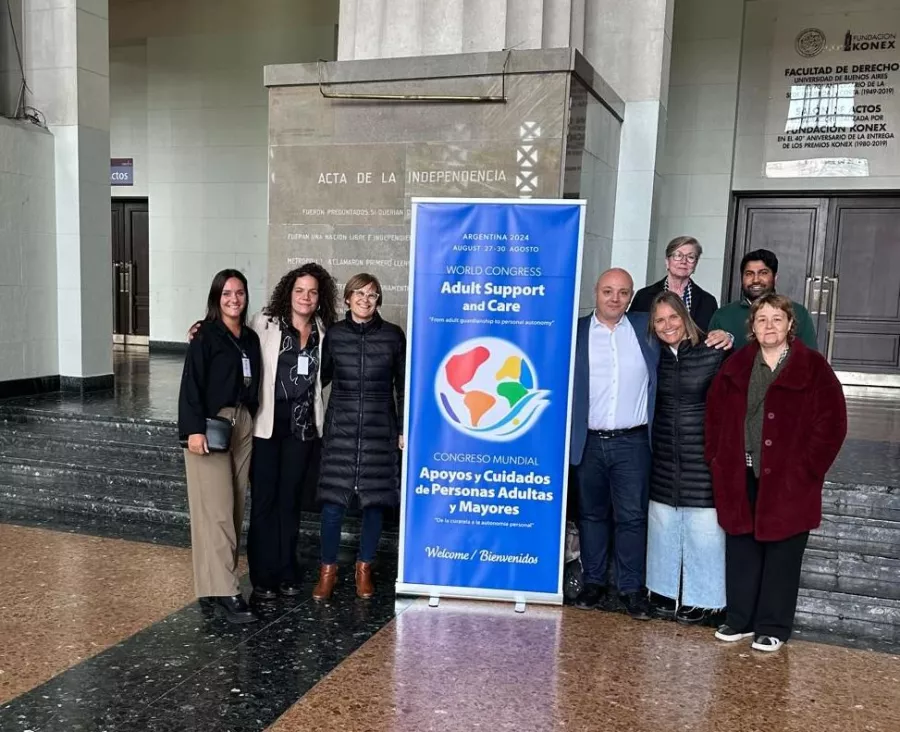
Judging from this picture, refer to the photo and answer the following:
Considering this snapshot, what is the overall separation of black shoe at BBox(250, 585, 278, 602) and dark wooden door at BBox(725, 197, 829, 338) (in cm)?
627

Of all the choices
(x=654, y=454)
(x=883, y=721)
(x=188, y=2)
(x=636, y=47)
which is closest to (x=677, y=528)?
(x=654, y=454)

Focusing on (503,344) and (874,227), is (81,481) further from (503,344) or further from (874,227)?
(874,227)

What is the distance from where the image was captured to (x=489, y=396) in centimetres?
340

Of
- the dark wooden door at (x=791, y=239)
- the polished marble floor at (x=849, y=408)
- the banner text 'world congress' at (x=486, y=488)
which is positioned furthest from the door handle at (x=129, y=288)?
the banner text 'world congress' at (x=486, y=488)

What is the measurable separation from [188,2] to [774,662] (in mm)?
9716

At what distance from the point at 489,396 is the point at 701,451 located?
932mm

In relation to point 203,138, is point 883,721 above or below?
below

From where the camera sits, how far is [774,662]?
2.97 meters

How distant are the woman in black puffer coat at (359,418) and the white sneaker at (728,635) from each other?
1.49 metres

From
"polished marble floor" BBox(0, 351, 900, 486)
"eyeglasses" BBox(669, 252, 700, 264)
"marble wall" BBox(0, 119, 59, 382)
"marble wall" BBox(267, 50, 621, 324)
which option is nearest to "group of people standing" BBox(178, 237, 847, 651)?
"eyeglasses" BBox(669, 252, 700, 264)

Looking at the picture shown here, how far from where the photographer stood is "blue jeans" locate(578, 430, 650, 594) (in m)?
3.32

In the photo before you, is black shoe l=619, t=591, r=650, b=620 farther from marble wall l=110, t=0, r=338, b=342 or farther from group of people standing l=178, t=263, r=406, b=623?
marble wall l=110, t=0, r=338, b=342

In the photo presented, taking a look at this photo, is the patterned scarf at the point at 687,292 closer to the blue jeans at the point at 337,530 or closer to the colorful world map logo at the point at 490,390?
the colorful world map logo at the point at 490,390

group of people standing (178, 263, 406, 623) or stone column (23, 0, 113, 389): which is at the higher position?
stone column (23, 0, 113, 389)
